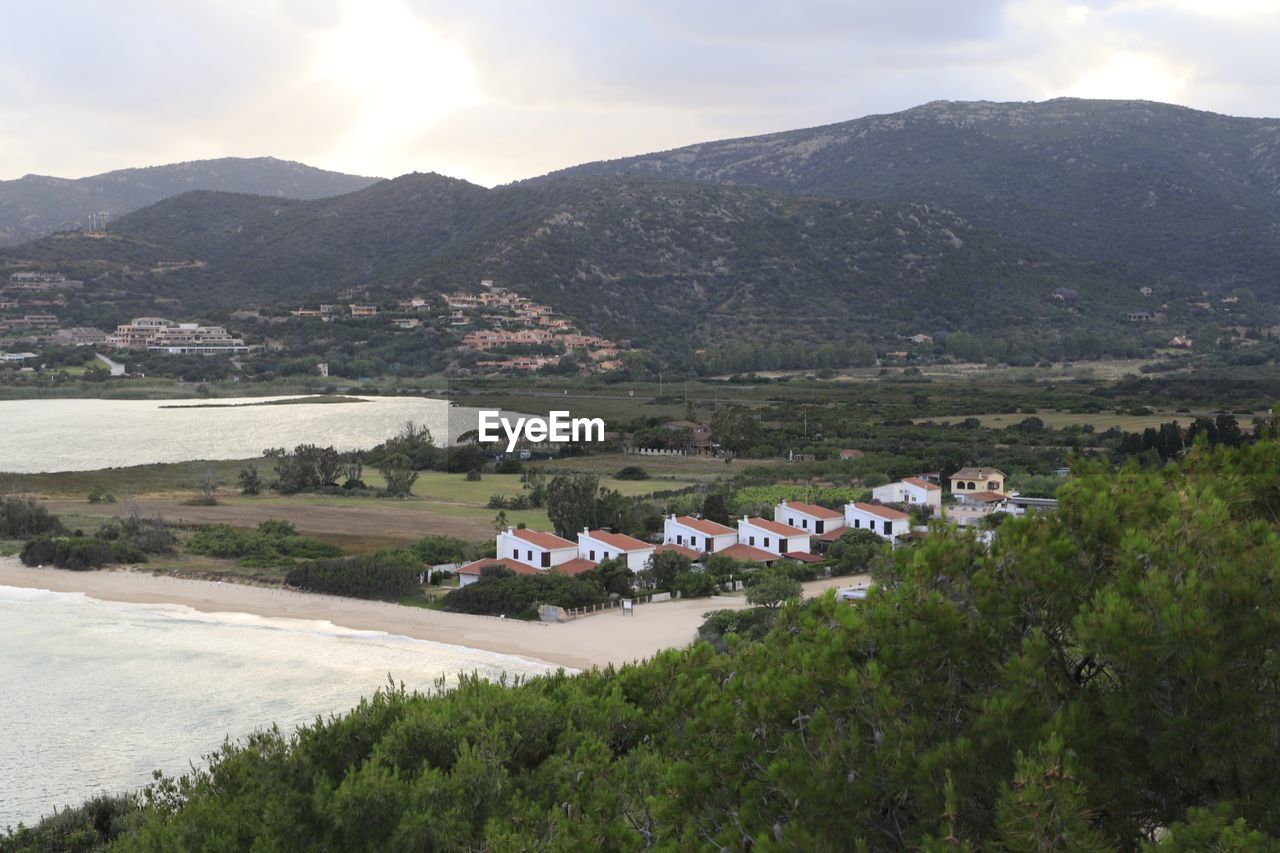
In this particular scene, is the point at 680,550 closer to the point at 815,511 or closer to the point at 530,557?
the point at 530,557

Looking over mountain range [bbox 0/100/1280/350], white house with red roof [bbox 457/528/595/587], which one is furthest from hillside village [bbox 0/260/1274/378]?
white house with red roof [bbox 457/528/595/587]

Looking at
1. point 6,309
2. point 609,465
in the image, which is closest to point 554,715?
point 609,465

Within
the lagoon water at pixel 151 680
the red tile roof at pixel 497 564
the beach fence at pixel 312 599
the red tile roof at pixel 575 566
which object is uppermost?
the red tile roof at pixel 497 564

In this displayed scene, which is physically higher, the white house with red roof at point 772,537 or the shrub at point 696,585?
the white house with red roof at point 772,537

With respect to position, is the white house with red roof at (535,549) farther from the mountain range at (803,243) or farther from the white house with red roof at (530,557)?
the mountain range at (803,243)

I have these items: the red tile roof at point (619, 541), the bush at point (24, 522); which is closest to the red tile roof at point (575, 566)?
the red tile roof at point (619, 541)

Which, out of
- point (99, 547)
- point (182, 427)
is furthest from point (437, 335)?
point (99, 547)
